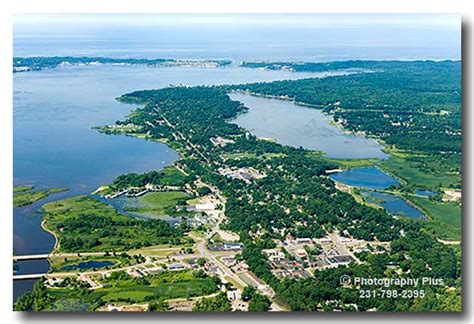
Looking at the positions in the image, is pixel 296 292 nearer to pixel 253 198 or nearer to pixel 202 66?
pixel 253 198

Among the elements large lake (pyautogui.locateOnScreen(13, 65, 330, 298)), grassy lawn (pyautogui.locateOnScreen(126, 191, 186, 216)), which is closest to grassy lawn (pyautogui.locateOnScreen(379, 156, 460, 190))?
grassy lawn (pyautogui.locateOnScreen(126, 191, 186, 216))

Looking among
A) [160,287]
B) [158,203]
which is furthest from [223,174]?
[160,287]

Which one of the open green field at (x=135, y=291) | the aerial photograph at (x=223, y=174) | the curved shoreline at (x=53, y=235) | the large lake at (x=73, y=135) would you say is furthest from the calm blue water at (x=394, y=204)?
the curved shoreline at (x=53, y=235)

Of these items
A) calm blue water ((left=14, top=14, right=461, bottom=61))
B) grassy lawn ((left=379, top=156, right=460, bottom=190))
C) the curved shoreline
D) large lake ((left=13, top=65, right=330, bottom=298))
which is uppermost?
calm blue water ((left=14, top=14, right=461, bottom=61))

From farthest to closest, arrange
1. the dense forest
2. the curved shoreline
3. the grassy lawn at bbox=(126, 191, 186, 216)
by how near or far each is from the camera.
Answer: the grassy lawn at bbox=(126, 191, 186, 216) → the curved shoreline → the dense forest

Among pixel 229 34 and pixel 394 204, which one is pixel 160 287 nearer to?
pixel 229 34

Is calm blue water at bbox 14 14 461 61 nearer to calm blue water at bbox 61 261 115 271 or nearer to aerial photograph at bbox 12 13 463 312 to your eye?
aerial photograph at bbox 12 13 463 312

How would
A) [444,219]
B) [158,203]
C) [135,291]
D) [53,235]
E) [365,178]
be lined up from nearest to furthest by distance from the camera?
[135,291] < [53,235] < [444,219] < [158,203] < [365,178]
